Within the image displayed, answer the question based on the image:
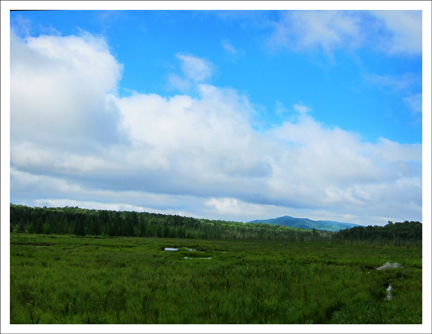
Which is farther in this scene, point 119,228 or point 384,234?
point 384,234

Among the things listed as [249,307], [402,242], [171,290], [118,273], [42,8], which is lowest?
Result: [402,242]

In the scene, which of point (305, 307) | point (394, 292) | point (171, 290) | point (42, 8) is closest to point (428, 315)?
point (305, 307)

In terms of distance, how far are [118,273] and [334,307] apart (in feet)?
33.2

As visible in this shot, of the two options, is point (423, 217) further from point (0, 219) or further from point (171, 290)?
point (0, 219)

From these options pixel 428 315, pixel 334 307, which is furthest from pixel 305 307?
pixel 428 315

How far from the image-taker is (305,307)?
6.16 metres

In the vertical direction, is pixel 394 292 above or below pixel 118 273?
above

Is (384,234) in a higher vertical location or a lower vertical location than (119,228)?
lower

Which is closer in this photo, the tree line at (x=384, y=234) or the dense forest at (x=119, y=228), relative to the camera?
the dense forest at (x=119, y=228)

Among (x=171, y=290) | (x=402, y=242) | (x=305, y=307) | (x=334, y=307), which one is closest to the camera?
(x=305, y=307)

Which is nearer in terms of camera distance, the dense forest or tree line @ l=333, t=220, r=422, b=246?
the dense forest

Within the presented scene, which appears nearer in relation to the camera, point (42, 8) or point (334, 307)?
point (42, 8)

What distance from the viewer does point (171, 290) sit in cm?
824

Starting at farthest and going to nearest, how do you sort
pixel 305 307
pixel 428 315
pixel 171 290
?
1. pixel 171 290
2. pixel 305 307
3. pixel 428 315
